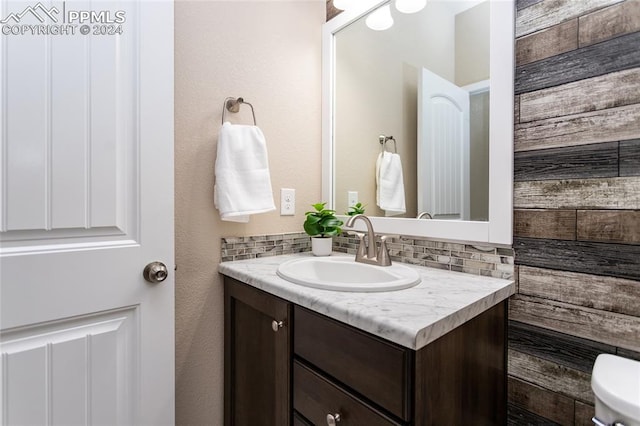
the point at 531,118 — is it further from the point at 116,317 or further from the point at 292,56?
the point at 116,317

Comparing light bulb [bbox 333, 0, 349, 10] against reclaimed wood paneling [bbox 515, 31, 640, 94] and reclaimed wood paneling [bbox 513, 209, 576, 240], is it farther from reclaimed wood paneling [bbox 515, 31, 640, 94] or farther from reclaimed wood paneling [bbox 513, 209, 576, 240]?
reclaimed wood paneling [bbox 513, 209, 576, 240]

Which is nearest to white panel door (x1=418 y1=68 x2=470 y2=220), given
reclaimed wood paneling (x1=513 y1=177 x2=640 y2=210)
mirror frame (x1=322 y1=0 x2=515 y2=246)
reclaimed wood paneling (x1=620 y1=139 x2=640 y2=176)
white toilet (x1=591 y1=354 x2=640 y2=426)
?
mirror frame (x1=322 y1=0 x2=515 y2=246)

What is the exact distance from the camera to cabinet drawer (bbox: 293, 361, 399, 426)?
2.30ft

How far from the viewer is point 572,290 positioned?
0.88 meters

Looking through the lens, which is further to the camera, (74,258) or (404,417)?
(74,258)

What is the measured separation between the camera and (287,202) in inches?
58.1

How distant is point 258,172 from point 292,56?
0.63 metres

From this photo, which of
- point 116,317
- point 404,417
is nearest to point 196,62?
point 116,317

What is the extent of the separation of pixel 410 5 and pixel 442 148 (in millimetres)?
618

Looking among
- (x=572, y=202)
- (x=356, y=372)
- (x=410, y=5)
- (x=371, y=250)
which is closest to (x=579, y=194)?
(x=572, y=202)

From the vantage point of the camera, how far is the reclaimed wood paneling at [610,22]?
2.60ft

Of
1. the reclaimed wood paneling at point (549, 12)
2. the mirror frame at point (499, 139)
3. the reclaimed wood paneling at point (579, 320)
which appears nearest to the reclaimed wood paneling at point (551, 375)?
the reclaimed wood paneling at point (579, 320)

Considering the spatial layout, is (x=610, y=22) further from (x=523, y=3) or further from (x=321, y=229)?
(x=321, y=229)

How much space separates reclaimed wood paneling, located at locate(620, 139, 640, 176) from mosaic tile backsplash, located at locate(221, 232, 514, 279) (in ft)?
1.14
